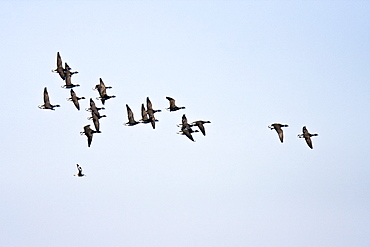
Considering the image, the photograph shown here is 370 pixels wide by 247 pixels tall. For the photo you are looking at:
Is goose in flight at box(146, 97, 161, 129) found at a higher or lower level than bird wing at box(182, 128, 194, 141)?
higher

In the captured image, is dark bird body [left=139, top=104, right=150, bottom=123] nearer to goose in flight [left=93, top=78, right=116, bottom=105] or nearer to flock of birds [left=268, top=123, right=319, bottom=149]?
goose in flight [left=93, top=78, right=116, bottom=105]

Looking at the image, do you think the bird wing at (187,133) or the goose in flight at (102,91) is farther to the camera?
the goose in flight at (102,91)

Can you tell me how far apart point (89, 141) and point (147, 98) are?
494 inches

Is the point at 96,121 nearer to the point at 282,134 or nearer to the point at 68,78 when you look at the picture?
the point at 68,78

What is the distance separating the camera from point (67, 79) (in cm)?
14125

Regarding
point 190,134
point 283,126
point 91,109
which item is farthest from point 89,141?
point 283,126

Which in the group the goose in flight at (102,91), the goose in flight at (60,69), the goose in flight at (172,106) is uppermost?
the goose in flight at (60,69)

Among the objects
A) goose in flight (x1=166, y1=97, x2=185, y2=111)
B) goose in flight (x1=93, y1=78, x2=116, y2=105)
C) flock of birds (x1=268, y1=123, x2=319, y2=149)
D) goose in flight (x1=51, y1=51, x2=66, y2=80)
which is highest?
goose in flight (x1=51, y1=51, x2=66, y2=80)

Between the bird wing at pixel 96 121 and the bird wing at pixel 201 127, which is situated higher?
the bird wing at pixel 96 121

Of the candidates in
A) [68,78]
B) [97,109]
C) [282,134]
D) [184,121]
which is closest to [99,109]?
[97,109]

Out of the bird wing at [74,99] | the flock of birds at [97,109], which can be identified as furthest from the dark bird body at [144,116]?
the bird wing at [74,99]

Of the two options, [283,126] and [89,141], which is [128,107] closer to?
[89,141]

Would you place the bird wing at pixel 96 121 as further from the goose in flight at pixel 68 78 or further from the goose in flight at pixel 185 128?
the goose in flight at pixel 185 128

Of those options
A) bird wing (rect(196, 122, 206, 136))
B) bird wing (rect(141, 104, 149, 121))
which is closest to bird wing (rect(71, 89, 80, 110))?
bird wing (rect(141, 104, 149, 121))
